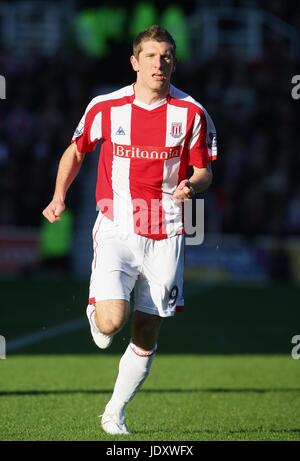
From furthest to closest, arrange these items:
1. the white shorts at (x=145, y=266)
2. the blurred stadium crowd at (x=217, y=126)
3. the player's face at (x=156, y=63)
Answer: the blurred stadium crowd at (x=217, y=126) < the white shorts at (x=145, y=266) < the player's face at (x=156, y=63)

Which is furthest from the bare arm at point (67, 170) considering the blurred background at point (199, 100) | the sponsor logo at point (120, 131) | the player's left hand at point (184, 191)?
the blurred background at point (199, 100)

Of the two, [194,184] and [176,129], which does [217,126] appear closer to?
[176,129]

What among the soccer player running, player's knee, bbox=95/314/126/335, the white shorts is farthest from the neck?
player's knee, bbox=95/314/126/335

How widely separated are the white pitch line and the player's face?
A: 495 cm

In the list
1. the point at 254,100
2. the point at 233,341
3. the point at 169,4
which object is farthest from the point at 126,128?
the point at 169,4

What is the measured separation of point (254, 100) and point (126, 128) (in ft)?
58.0

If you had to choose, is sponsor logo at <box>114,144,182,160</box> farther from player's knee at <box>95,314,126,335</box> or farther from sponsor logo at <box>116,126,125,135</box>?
player's knee at <box>95,314,126,335</box>

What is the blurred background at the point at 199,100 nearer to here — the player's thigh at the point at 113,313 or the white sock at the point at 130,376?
the white sock at the point at 130,376

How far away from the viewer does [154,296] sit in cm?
678

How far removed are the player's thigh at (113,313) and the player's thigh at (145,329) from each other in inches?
9.6

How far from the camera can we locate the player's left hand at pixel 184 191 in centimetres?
643

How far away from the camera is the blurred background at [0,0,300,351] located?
2091 cm

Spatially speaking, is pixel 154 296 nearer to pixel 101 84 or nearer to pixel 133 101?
pixel 133 101

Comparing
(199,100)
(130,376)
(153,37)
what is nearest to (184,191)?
(153,37)
